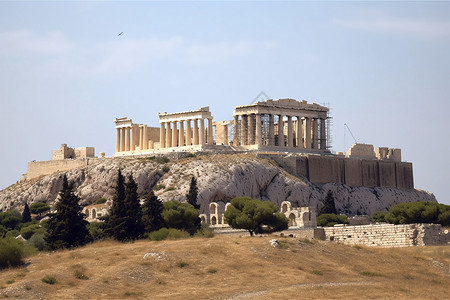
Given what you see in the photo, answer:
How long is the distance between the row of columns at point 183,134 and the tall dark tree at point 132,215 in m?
49.8

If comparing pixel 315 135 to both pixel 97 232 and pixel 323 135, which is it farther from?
pixel 97 232

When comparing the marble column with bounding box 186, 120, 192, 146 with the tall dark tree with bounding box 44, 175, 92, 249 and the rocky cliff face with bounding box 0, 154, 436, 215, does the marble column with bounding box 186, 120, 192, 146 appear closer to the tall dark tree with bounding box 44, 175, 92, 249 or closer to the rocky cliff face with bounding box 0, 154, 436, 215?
the rocky cliff face with bounding box 0, 154, 436, 215

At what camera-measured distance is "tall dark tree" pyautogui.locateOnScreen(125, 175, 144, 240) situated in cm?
7331

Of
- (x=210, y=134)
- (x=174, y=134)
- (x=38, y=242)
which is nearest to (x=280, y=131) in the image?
(x=210, y=134)

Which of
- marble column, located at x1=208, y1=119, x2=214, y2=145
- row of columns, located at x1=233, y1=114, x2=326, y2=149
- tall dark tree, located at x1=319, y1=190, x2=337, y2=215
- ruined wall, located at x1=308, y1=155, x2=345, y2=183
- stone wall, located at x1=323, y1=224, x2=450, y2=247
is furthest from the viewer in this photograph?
row of columns, located at x1=233, y1=114, x2=326, y2=149

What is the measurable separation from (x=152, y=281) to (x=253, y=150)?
73607 millimetres

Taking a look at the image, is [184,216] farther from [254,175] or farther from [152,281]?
[254,175]

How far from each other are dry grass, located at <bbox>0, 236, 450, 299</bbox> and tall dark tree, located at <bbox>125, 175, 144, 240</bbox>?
860cm

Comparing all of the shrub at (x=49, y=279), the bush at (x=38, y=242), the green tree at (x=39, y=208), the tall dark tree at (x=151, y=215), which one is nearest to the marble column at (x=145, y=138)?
the green tree at (x=39, y=208)

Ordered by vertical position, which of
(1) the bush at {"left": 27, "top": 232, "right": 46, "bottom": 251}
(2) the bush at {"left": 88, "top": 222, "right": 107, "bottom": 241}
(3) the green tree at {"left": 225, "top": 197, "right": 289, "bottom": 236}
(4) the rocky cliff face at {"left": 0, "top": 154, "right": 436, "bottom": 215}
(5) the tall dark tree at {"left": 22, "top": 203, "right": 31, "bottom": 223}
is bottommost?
(1) the bush at {"left": 27, "top": 232, "right": 46, "bottom": 251}

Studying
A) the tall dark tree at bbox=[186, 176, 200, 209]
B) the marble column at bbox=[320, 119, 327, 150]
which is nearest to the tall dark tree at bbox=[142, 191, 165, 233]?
the tall dark tree at bbox=[186, 176, 200, 209]

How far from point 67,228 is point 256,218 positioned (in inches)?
561

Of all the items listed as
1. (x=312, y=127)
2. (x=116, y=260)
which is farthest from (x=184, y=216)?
(x=312, y=127)

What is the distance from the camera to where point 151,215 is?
77500mm
